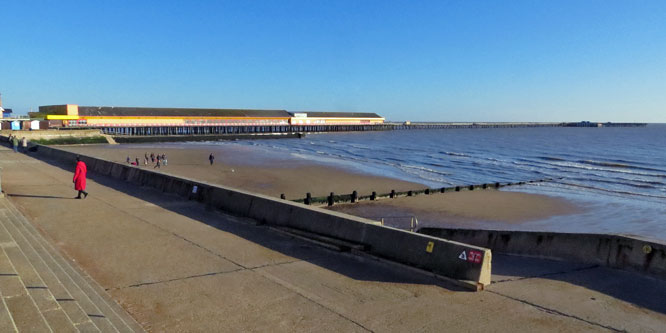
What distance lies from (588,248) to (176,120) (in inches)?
4089

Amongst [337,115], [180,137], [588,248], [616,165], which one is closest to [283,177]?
[588,248]

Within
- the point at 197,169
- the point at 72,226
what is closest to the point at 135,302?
the point at 72,226

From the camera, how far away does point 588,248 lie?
824 cm

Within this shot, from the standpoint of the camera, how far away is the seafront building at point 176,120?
89188 mm

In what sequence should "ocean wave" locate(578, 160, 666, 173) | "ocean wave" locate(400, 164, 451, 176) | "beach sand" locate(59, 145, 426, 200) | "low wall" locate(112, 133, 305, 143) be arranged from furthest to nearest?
"low wall" locate(112, 133, 305, 143), "ocean wave" locate(578, 160, 666, 173), "ocean wave" locate(400, 164, 451, 176), "beach sand" locate(59, 145, 426, 200)

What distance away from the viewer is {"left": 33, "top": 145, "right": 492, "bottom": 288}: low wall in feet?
21.8

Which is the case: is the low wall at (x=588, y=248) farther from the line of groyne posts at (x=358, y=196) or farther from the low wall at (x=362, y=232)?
the line of groyne posts at (x=358, y=196)

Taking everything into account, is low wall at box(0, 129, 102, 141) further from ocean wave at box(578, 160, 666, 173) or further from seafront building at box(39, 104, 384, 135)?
ocean wave at box(578, 160, 666, 173)

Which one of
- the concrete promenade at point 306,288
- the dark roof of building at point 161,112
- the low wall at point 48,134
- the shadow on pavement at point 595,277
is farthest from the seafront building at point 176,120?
the shadow on pavement at point 595,277

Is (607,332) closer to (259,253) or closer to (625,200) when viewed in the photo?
(259,253)

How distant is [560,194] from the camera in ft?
101

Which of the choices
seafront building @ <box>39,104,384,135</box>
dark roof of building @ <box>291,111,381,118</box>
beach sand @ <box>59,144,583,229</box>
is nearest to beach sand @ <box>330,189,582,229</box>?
beach sand @ <box>59,144,583,229</box>

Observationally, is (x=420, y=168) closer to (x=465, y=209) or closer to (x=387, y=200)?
(x=387, y=200)

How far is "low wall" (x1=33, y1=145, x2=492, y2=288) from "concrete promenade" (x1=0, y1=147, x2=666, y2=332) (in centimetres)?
29
